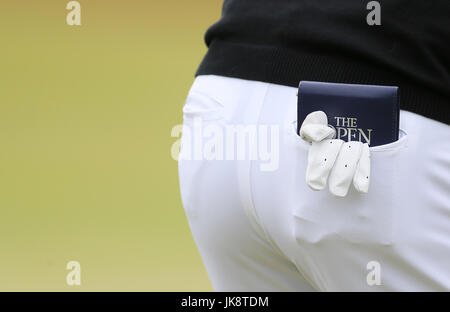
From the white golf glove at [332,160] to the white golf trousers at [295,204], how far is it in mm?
16

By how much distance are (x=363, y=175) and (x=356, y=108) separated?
0.27 feet

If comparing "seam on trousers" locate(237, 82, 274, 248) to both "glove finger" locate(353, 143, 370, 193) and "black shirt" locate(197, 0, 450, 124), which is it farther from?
"glove finger" locate(353, 143, 370, 193)

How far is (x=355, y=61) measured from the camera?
27.2 inches

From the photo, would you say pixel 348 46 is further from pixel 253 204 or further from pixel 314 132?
pixel 253 204

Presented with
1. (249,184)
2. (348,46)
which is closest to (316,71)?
(348,46)

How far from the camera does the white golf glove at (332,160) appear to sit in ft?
2.09

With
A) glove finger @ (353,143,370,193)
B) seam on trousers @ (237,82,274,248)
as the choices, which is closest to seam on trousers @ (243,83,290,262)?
seam on trousers @ (237,82,274,248)

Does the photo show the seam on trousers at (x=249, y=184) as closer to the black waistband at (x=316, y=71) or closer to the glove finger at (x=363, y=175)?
the black waistband at (x=316, y=71)

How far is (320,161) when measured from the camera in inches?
25.8

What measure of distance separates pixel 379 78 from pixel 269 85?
13 cm

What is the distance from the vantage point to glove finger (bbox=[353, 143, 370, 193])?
0.63m

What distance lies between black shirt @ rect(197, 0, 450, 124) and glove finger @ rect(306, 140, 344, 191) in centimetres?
8

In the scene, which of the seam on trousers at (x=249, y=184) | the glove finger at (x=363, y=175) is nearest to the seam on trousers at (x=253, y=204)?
the seam on trousers at (x=249, y=184)
